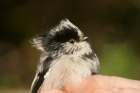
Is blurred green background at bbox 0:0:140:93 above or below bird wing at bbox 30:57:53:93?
above

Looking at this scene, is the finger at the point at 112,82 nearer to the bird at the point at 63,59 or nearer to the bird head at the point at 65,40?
the bird at the point at 63,59

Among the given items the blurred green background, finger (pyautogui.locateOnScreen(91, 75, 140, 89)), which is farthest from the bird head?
the blurred green background

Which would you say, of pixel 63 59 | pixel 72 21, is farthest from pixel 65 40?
pixel 72 21

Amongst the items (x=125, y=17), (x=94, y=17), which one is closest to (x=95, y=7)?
(x=94, y=17)

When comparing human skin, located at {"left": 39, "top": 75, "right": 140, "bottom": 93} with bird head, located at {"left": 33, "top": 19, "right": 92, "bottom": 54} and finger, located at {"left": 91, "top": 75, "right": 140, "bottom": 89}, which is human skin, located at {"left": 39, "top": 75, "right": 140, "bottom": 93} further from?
bird head, located at {"left": 33, "top": 19, "right": 92, "bottom": 54}

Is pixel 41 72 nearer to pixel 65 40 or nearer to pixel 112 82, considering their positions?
pixel 65 40
